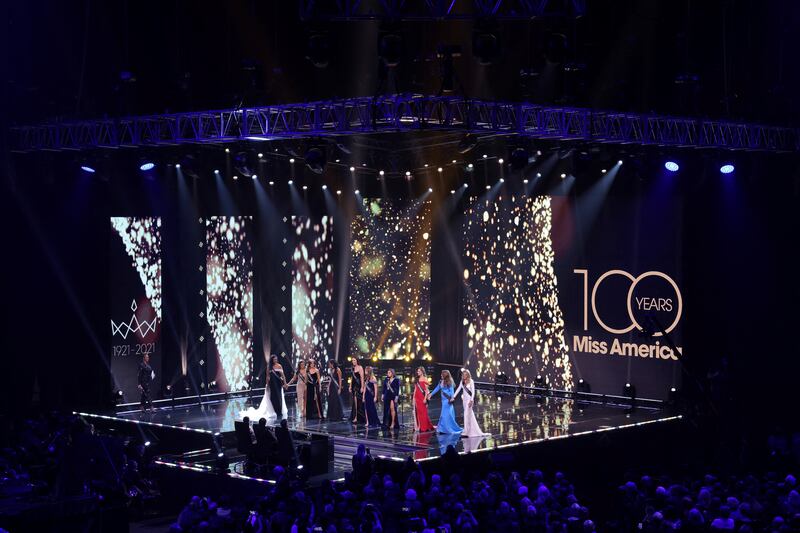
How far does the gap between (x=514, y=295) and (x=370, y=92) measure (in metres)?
5.90

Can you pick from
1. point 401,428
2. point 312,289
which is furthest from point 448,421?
point 312,289

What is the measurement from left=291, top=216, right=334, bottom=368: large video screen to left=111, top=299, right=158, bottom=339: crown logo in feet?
10.9

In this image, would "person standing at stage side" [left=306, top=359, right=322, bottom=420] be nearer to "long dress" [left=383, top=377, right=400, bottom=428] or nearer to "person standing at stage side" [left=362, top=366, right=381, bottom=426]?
"person standing at stage side" [left=362, top=366, right=381, bottom=426]

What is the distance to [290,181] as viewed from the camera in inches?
865

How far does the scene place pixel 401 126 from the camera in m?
14.7

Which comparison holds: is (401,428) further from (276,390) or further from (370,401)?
(276,390)

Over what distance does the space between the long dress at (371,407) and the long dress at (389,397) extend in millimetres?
268

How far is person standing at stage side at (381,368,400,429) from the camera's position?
17.3 m

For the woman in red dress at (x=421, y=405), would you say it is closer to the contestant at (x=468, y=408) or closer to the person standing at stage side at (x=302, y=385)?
the contestant at (x=468, y=408)

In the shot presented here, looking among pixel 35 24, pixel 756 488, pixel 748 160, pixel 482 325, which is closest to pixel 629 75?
pixel 748 160

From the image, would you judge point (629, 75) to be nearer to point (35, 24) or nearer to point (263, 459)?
point (263, 459)

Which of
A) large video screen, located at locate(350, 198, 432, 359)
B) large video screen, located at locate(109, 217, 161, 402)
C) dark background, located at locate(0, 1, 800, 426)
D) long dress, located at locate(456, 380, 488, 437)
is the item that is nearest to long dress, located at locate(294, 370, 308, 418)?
large video screen, located at locate(109, 217, 161, 402)

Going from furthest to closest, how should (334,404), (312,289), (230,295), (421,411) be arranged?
1. (312,289)
2. (230,295)
3. (334,404)
4. (421,411)

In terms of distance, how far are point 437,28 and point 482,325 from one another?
7222 millimetres
